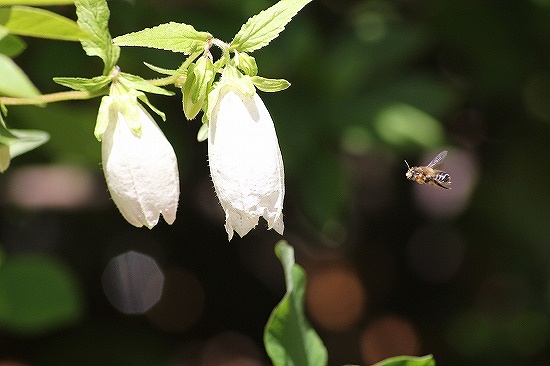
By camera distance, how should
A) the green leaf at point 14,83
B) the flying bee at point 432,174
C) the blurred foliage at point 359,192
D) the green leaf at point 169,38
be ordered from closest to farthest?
the green leaf at point 14,83 < the green leaf at point 169,38 < the flying bee at point 432,174 < the blurred foliage at point 359,192

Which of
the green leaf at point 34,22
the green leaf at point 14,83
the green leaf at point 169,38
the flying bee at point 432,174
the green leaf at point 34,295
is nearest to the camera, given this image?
the green leaf at point 14,83

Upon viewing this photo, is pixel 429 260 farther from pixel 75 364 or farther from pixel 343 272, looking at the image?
pixel 75 364

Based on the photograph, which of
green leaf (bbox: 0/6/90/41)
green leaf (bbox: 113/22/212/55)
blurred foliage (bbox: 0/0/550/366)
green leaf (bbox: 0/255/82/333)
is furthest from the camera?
blurred foliage (bbox: 0/0/550/366)

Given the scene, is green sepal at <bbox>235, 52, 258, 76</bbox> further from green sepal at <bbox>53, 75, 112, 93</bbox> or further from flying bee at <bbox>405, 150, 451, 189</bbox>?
flying bee at <bbox>405, 150, 451, 189</bbox>

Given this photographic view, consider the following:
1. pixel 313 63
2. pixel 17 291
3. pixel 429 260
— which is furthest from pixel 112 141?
pixel 429 260

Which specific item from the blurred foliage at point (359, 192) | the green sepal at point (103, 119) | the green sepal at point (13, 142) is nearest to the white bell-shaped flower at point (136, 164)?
the green sepal at point (103, 119)

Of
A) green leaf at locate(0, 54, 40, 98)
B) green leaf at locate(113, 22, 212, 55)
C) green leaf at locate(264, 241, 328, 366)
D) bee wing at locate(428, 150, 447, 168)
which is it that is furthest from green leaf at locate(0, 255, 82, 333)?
green leaf at locate(0, 54, 40, 98)

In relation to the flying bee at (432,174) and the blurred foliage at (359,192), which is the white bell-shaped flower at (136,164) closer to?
the flying bee at (432,174)

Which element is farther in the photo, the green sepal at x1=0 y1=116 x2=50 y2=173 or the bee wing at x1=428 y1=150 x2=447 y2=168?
the bee wing at x1=428 y1=150 x2=447 y2=168
